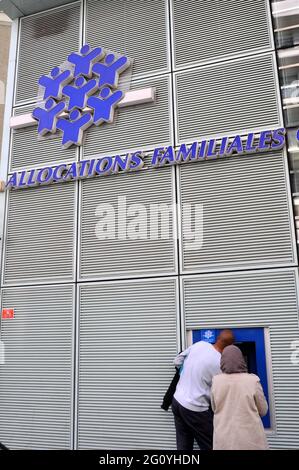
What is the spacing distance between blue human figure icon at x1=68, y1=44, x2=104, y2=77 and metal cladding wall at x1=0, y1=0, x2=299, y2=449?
0.25 m

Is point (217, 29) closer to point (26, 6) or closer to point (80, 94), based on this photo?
point (80, 94)

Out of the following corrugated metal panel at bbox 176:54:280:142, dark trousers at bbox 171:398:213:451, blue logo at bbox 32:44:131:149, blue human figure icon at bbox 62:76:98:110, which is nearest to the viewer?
dark trousers at bbox 171:398:213:451

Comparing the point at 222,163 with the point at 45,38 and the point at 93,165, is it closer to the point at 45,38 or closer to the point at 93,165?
the point at 93,165

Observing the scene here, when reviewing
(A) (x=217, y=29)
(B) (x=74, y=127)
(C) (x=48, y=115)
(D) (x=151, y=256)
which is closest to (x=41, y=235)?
(B) (x=74, y=127)

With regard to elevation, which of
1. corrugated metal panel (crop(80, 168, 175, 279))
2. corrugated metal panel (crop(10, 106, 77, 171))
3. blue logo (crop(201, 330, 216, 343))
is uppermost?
corrugated metal panel (crop(10, 106, 77, 171))

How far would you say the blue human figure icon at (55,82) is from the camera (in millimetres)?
7898

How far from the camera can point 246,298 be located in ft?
19.7

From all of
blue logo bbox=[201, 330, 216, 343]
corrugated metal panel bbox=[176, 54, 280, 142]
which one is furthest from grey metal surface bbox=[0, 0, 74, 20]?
blue logo bbox=[201, 330, 216, 343]

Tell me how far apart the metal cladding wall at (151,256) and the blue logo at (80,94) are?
0.66 ft

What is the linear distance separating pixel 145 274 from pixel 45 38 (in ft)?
16.2

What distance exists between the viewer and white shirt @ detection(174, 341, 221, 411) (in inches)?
190

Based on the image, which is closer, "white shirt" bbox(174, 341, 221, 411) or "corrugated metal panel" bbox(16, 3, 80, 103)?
"white shirt" bbox(174, 341, 221, 411)

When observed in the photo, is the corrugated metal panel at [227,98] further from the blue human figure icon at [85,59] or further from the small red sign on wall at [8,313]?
the small red sign on wall at [8,313]

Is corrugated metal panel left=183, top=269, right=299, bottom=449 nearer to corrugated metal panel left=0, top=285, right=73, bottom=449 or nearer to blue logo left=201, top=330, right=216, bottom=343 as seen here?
blue logo left=201, top=330, right=216, bottom=343
